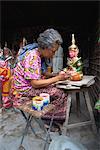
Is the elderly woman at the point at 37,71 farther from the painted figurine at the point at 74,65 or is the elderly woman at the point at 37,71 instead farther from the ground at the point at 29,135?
the ground at the point at 29,135

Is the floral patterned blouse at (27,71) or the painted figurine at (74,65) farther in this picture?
the painted figurine at (74,65)

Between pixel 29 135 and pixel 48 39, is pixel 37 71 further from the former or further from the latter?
pixel 29 135

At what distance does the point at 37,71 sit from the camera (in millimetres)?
2473

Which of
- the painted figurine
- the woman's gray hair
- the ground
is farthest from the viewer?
the painted figurine

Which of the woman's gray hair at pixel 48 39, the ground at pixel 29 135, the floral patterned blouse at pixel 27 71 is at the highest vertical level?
the woman's gray hair at pixel 48 39

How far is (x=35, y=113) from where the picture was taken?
81.6 inches

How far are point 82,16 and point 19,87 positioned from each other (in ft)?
17.3

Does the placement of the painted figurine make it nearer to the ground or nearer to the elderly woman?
the elderly woman

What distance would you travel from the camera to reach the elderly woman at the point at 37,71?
8.17ft

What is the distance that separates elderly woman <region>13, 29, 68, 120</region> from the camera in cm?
249

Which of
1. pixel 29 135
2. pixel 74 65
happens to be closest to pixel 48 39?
pixel 74 65

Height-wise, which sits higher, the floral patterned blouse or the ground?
the floral patterned blouse

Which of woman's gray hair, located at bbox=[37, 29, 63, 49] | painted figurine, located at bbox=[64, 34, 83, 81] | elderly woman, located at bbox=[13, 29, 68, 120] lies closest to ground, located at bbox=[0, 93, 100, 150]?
elderly woman, located at bbox=[13, 29, 68, 120]

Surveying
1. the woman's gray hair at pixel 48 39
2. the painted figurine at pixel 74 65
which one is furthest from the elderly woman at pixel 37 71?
the painted figurine at pixel 74 65
